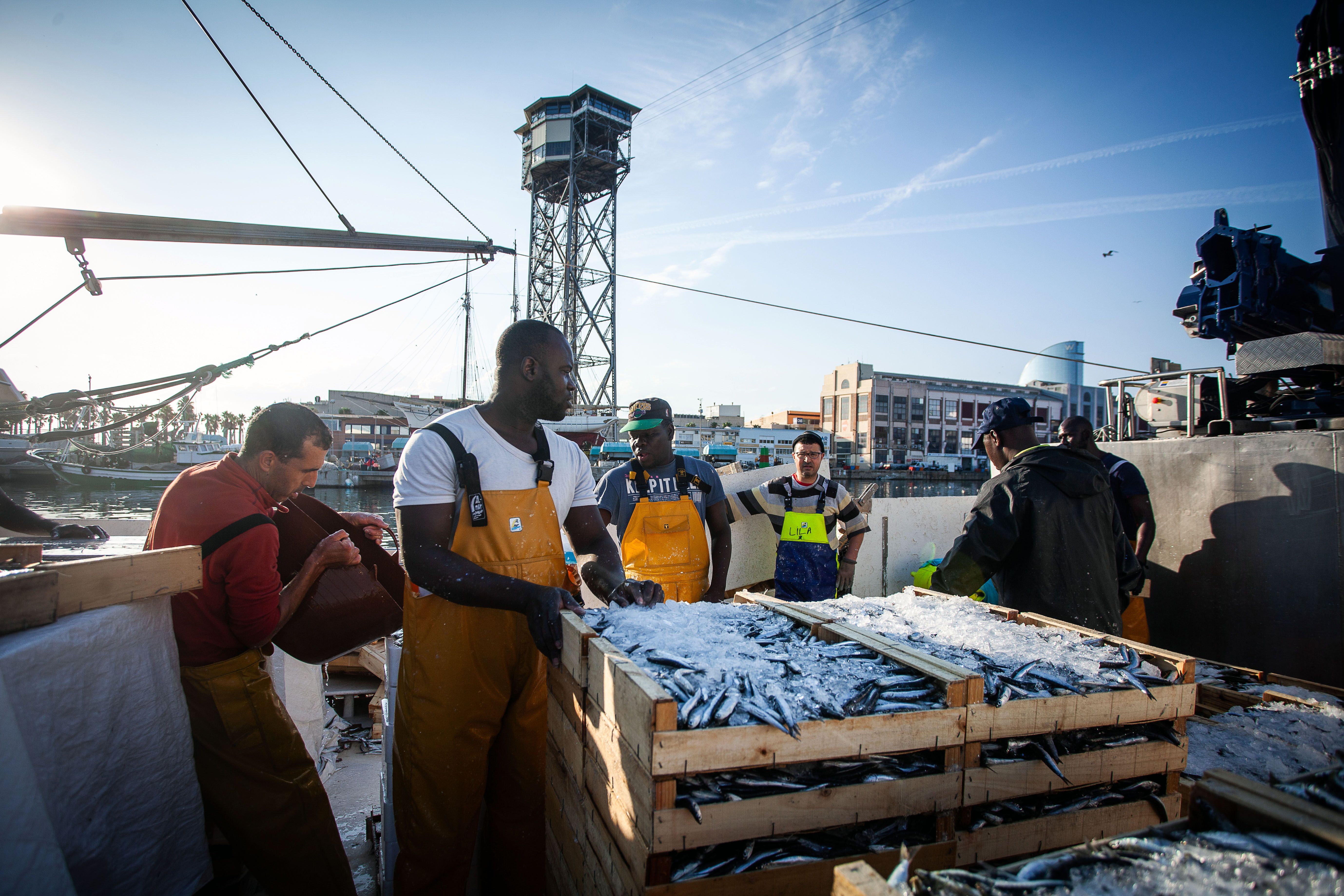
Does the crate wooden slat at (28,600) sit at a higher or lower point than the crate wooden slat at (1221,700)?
higher

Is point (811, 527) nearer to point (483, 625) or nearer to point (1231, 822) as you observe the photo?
point (483, 625)

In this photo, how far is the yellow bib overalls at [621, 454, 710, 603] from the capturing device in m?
4.32

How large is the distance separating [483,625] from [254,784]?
4.34 ft

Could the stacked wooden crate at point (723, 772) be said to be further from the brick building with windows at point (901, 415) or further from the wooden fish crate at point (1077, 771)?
the brick building with windows at point (901, 415)

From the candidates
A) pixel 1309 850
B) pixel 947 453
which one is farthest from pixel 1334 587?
pixel 947 453

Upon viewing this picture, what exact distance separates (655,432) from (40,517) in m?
4.86

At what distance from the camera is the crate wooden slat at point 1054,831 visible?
174cm

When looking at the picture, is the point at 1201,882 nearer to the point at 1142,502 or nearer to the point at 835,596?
the point at 835,596

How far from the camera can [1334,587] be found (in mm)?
4367

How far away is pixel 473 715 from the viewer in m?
2.47

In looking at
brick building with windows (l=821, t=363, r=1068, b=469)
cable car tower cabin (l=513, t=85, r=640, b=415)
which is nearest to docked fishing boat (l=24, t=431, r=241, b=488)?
cable car tower cabin (l=513, t=85, r=640, b=415)

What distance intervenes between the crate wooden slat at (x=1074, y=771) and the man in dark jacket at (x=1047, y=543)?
125 centimetres

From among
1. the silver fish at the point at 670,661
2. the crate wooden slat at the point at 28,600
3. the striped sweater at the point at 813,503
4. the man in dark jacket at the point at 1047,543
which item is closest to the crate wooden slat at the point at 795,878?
the silver fish at the point at 670,661

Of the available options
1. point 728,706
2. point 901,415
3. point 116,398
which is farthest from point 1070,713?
point 901,415
